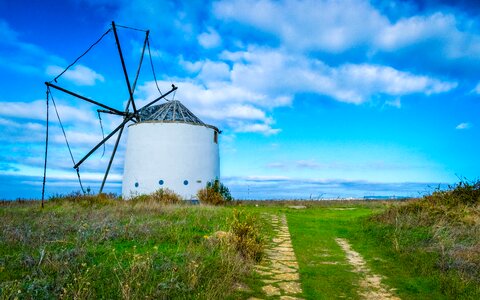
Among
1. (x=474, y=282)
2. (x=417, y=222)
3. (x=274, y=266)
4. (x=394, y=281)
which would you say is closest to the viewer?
(x=474, y=282)

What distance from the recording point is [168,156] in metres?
23.0

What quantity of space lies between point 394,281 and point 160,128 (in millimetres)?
19142

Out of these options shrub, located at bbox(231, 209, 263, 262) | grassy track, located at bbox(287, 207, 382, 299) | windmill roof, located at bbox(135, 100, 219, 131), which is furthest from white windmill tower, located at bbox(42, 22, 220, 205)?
shrub, located at bbox(231, 209, 263, 262)

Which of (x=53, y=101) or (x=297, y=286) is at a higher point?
(x=53, y=101)

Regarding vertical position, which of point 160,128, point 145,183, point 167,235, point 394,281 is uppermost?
point 160,128

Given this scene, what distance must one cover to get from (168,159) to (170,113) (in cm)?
340

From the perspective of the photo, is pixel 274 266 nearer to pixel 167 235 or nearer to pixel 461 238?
pixel 167 235

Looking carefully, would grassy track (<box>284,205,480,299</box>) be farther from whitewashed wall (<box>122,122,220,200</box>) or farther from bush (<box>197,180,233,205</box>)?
whitewashed wall (<box>122,122,220,200</box>)

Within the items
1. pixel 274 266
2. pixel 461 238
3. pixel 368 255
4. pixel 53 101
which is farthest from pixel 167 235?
pixel 53 101

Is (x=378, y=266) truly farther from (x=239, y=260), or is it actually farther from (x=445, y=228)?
(x=445, y=228)

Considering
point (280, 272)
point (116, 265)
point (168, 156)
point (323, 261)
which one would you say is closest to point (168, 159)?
point (168, 156)

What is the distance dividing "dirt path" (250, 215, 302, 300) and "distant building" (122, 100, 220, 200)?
14.0 meters

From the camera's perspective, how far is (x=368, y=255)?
8.25 metres

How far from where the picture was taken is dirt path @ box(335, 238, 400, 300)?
5520 mm
